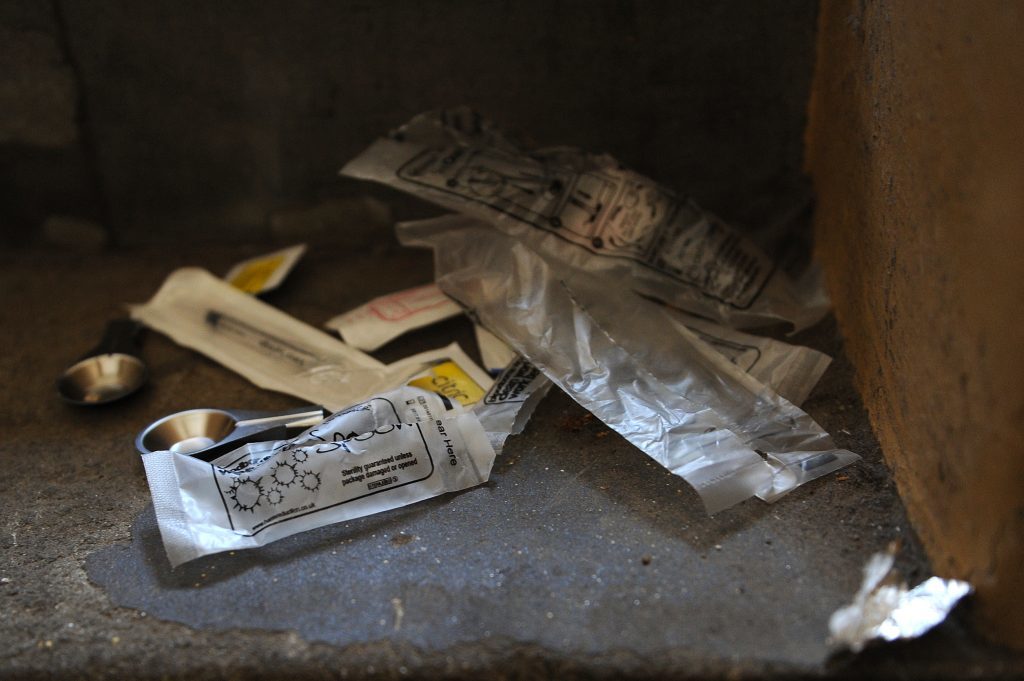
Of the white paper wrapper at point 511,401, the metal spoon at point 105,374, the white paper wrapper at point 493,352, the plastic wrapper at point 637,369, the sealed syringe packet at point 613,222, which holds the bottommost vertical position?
the metal spoon at point 105,374

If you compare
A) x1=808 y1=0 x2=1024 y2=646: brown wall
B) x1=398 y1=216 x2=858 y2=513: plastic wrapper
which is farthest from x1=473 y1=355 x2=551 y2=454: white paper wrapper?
x1=808 y1=0 x2=1024 y2=646: brown wall

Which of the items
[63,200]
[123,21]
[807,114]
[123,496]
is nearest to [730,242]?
[807,114]

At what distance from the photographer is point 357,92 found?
142 centimetres

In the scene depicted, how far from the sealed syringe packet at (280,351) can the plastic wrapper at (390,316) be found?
3 cm

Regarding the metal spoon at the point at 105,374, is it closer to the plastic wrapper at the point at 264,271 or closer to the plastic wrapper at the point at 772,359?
the plastic wrapper at the point at 264,271

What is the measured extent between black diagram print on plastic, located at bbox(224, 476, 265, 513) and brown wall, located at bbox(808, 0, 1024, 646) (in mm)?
641

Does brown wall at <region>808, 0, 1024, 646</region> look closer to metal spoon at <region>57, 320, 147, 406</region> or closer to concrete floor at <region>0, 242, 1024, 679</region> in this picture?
concrete floor at <region>0, 242, 1024, 679</region>

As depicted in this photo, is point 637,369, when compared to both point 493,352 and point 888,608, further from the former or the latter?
point 888,608

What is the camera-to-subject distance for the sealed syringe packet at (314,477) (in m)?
0.90

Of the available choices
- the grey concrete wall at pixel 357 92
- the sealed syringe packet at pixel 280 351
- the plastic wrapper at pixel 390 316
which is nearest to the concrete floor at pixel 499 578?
the sealed syringe packet at pixel 280 351

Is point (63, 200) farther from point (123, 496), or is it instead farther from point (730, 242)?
point (730, 242)

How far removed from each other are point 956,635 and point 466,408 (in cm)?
55

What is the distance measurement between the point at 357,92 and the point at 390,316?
0.37m

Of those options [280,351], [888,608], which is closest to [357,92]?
[280,351]
